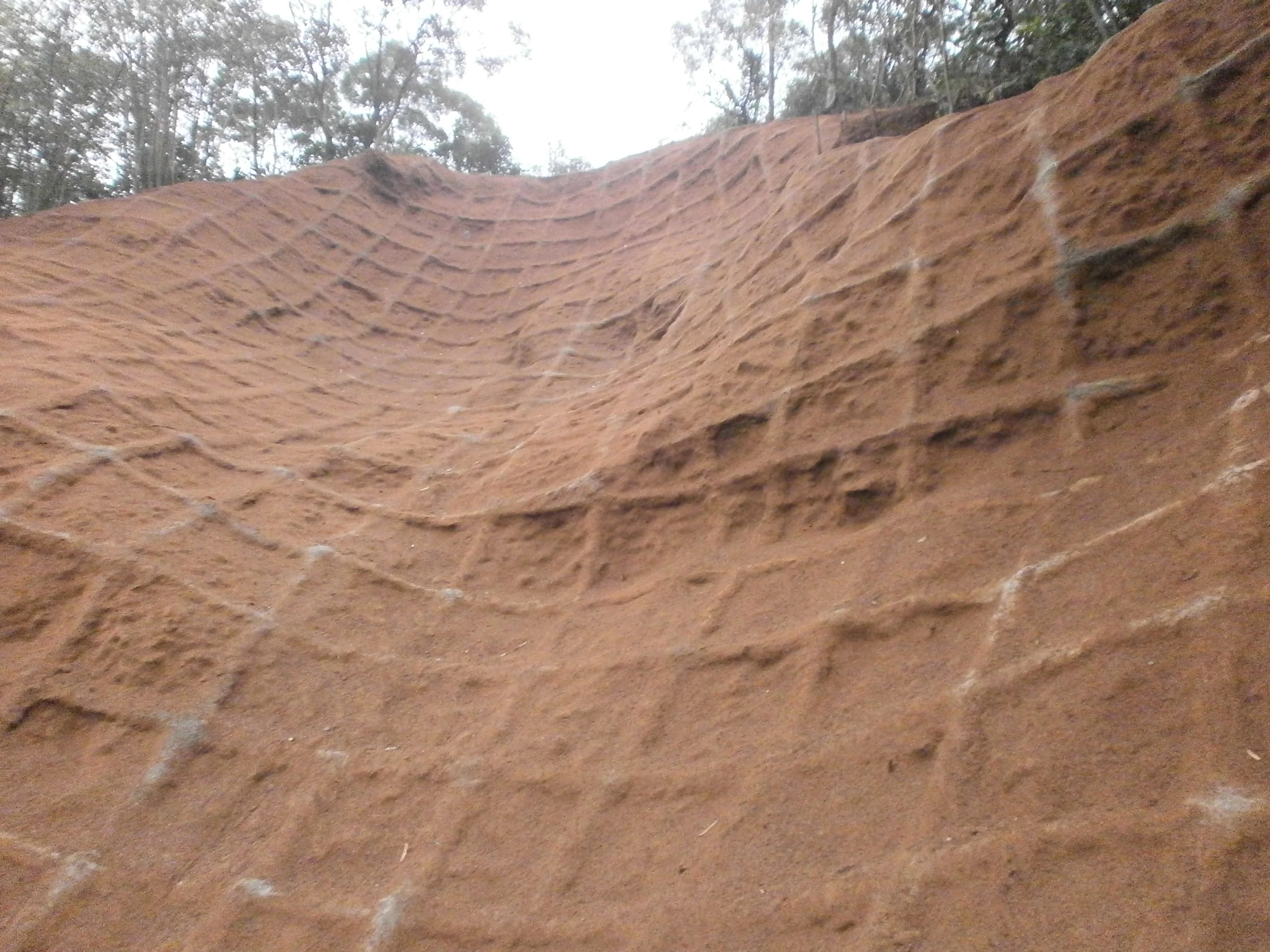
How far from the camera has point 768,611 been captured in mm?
1897

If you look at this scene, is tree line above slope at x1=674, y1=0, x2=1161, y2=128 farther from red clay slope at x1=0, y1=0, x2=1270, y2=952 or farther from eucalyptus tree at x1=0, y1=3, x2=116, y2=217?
eucalyptus tree at x1=0, y1=3, x2=116, y2=217

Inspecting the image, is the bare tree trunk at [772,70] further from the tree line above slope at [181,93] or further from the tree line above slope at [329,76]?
the tree line above slope at [181,93]

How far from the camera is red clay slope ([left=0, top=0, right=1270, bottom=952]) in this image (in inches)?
48.5

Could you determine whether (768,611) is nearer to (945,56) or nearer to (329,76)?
(945,56)

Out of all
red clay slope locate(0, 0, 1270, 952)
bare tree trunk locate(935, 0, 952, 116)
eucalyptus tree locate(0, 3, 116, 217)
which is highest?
eucalyptus tree locate(0, 3, 116, 217)

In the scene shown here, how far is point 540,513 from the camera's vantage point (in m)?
2.62

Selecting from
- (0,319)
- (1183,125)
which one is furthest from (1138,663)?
(0,319)

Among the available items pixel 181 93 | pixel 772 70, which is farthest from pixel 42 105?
pixel 772 70

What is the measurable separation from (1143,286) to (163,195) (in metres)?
5.51

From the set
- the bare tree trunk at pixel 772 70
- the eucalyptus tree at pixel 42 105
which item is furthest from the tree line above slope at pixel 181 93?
the bare tree trunk at pixel 772 70

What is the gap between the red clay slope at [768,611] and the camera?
1231 mm

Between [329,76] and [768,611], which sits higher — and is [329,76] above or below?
above

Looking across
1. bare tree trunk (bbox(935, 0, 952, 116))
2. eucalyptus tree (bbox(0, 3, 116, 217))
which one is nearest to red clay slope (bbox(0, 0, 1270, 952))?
bare tree trunk (bbox(935, 0, 952, 116))

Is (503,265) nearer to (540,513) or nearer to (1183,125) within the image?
(540,513)
